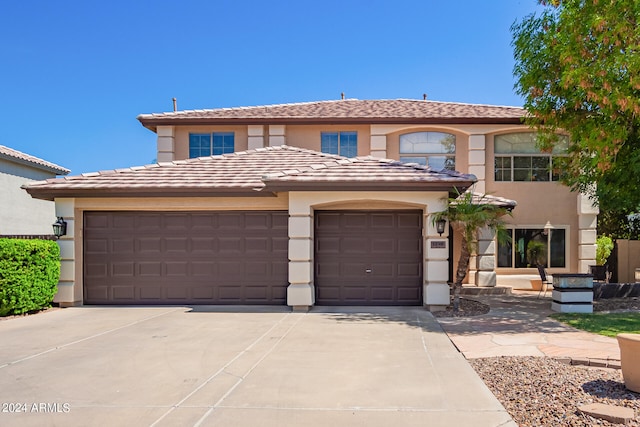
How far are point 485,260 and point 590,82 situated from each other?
762 cm

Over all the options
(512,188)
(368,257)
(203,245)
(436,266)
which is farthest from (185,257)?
(512,188)

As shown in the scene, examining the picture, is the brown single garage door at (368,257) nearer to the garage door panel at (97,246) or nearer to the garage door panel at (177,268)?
the garage door panel at (177,268)

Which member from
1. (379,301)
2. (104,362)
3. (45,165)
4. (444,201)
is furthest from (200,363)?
(45,165)

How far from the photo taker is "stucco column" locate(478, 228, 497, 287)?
53.8ft

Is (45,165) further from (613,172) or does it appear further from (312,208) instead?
(613,172)

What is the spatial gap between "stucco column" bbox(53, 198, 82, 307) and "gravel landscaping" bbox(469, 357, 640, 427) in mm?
10471

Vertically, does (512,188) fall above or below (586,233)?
above

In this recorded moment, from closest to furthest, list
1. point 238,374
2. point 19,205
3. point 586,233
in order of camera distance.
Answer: point 238,374, point 586,233, point 19,205

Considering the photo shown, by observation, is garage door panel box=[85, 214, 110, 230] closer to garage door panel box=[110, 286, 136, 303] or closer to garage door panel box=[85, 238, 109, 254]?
garage door panel box=[85, 238, 109, 254]

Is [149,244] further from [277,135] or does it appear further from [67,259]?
[277,135]

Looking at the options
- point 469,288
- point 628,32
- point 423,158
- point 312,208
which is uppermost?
point 628,32

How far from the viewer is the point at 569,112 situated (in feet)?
40.1

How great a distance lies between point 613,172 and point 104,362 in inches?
505

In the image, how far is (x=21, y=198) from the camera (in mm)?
22031
